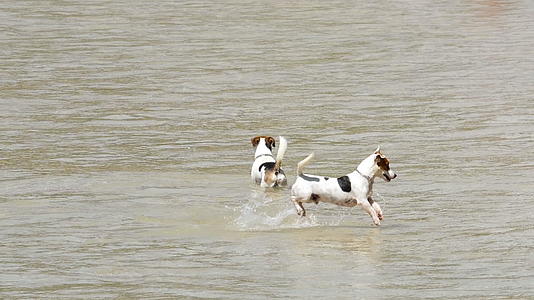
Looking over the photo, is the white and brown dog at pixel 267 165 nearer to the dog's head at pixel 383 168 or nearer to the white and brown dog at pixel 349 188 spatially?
the white and brown dog at pixel 349 188

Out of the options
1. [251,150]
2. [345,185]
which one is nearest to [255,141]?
[251,150]

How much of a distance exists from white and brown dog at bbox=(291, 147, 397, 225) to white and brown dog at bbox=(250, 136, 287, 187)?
3.24 feet

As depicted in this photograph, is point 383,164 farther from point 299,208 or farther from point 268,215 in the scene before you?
point 268,215

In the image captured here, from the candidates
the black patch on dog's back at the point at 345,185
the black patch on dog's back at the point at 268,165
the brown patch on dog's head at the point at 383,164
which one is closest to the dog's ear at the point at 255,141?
the black patch on dog's back at the point at 268,165

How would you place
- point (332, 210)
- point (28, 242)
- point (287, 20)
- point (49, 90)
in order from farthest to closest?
point (287, 20) < point (49, 90) < point (332, 210) < point (28, 242)

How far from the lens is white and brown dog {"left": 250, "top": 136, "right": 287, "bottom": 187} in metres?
13.8

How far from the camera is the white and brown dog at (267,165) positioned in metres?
13.8

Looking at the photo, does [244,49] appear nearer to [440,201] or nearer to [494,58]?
[494,58]

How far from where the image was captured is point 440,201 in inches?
531

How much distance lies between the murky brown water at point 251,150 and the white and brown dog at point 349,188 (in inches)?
9.4

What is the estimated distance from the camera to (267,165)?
14195 mm

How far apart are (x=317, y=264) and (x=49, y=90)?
10541 mm

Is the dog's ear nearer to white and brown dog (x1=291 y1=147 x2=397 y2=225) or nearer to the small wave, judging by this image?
the small wave

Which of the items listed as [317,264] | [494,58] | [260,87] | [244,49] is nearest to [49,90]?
[260,87]
